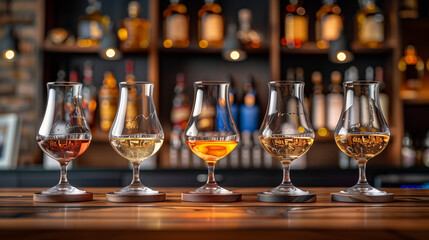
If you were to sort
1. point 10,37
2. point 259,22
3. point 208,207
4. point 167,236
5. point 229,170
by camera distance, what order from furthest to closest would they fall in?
point 259,22
point 10,37
point 229,170
point 208,207
point 167,236

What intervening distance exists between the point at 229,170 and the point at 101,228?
1.83 m

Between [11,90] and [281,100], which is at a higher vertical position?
[11,90]

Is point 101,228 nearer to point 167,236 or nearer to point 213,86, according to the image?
point 167,236

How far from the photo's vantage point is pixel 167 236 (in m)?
0.55

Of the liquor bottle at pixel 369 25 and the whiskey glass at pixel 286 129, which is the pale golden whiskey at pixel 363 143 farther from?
the liquor bottle at pixel 369 25

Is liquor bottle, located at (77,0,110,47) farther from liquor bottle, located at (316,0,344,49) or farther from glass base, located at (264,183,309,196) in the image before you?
glass base, located at (264,183,309,196)

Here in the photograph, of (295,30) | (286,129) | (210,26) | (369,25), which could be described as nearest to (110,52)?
(210,26)

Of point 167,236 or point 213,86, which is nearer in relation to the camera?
point 167,236

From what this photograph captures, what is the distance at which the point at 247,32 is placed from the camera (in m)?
2.89

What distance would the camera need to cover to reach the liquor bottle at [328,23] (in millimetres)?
2785

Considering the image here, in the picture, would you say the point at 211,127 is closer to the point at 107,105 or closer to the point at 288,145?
the point at 288,145

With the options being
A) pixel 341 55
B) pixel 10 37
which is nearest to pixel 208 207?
pixel 341 55

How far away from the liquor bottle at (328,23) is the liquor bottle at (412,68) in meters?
0.41

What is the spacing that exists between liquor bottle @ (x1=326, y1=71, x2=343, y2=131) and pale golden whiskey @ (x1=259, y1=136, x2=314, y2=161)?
1.84 m
